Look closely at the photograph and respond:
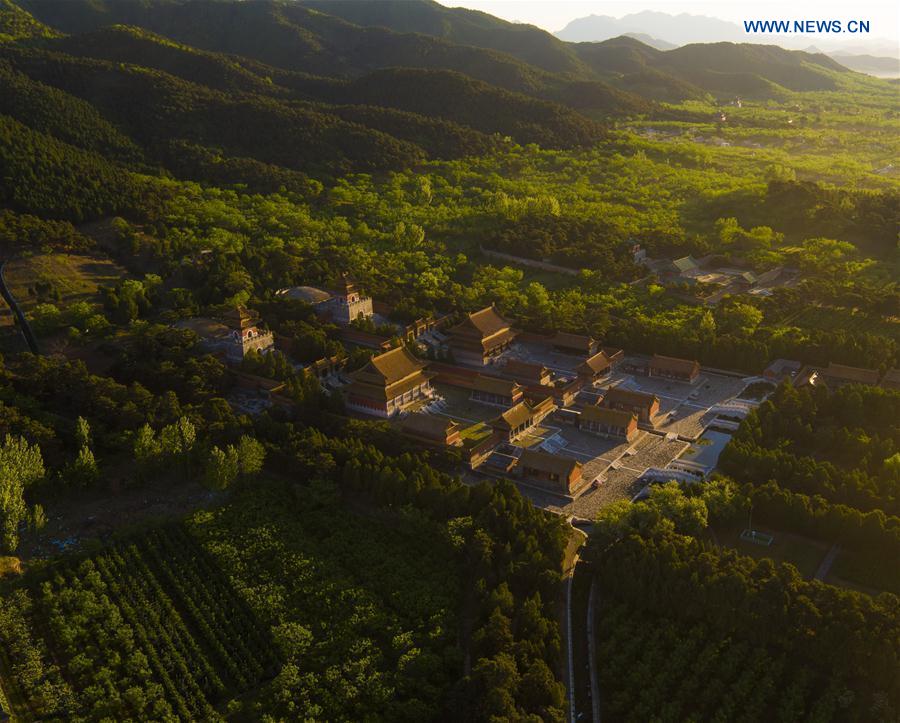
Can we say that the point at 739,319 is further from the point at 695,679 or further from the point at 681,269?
the point at 695,679

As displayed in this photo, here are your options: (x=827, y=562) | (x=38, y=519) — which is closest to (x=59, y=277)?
(x=38, y=519)

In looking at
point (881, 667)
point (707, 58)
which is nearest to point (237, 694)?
point (881, 667)

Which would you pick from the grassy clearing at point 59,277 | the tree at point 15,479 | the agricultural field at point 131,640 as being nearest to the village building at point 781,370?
the agricultural field at point 131,640

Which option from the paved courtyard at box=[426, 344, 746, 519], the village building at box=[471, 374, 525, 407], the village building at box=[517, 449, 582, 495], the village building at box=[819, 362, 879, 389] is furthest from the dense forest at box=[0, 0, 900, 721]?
the village building at box=[471, 374, 525, 407]

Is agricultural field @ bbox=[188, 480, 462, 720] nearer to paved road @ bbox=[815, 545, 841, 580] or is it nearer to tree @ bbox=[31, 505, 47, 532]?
tree @ bbox=[31, 505, 47, 532]

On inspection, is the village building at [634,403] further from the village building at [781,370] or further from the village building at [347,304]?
the village building at [347,304]

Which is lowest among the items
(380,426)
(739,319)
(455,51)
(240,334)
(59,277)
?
(380,426)

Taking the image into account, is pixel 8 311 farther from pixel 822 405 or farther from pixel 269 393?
pixel 822 405
